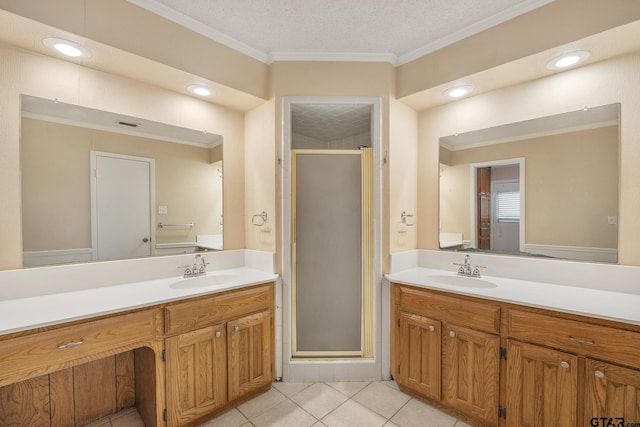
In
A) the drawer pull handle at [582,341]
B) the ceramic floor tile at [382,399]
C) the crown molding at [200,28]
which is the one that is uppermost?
the crown molding at [200,28]

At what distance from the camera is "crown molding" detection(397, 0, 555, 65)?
165 cm

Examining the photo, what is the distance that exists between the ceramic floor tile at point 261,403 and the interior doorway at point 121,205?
1297 millimetres

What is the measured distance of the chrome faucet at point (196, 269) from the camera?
207 cm

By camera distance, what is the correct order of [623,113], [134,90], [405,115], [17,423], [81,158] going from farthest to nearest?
1. [405,115]
2. [134,90]
3. [81,158]
4. [623,113]
5. [17,423]

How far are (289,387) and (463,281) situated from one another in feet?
5.14

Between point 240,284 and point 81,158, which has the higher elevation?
point 81,158

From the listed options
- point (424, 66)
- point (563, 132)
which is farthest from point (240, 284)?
point (563, 132)

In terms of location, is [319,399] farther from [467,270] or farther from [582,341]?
[582,341]

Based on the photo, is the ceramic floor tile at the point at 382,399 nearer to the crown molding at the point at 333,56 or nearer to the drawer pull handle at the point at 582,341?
the drawer pull handle at the point at 582,341

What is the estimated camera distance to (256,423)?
5.64 feet

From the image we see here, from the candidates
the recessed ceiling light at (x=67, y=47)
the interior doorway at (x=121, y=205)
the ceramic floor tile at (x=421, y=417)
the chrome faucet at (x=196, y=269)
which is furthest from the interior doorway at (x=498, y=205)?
the recessed ceiling light at (x=67, y=47)

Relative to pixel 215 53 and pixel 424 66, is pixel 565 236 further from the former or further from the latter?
pixel 215 53

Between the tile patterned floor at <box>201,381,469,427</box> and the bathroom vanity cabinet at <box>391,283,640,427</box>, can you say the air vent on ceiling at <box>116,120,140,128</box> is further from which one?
the bathroom vanity cabinet at <box>391,283,640,427</box>

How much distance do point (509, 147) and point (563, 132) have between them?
1.01ft
